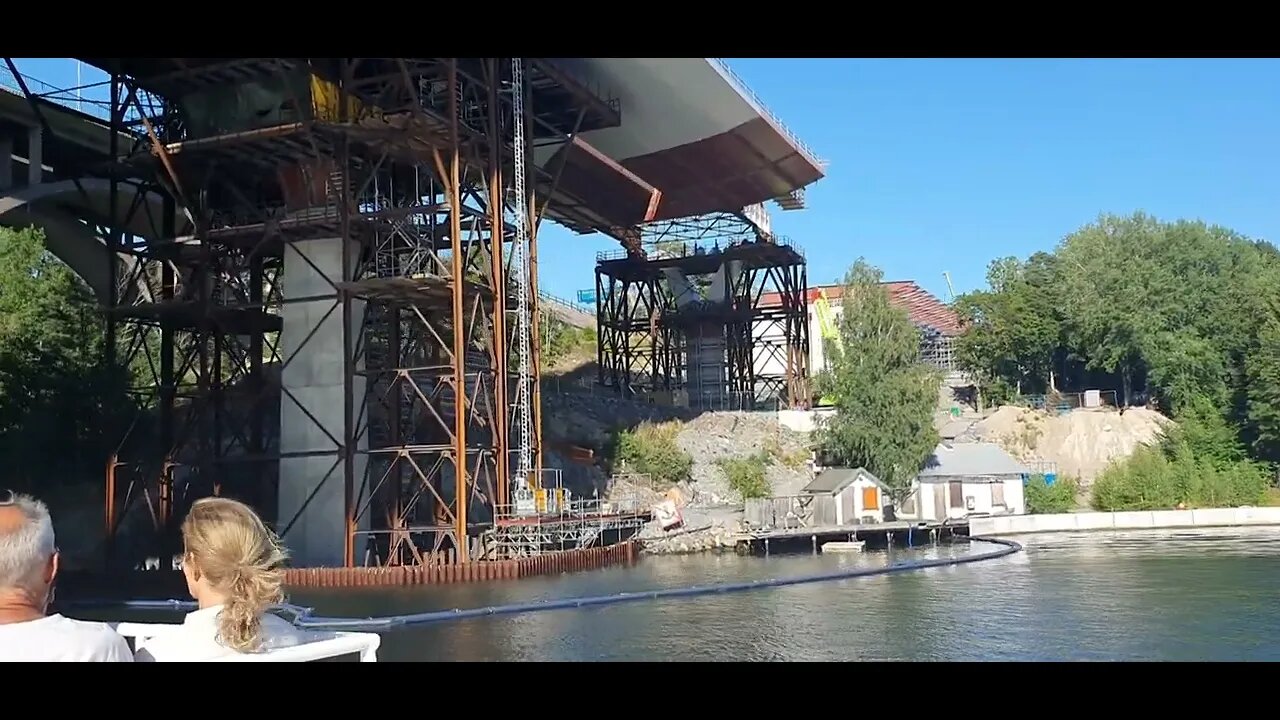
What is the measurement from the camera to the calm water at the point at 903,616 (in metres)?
15.8

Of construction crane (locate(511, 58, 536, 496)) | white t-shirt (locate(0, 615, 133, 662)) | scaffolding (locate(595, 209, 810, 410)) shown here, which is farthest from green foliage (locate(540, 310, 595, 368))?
white t-shirt (locate(0, 615, 133, 662))

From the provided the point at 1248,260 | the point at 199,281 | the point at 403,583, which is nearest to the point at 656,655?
the point at 403,583

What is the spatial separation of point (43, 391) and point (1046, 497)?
36.4 m

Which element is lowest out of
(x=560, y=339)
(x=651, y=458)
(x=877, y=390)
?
(x=651, y=458)

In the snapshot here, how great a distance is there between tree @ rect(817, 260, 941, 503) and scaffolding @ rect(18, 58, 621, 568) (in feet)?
57.1

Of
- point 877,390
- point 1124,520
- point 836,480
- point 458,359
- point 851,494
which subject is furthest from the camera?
point 877,390

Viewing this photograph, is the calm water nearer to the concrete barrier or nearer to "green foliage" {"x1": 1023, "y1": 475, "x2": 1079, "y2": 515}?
the concrete barrier

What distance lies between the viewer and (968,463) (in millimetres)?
43219

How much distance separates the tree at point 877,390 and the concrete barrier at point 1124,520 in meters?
3.86

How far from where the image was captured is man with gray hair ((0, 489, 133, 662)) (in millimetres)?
2389

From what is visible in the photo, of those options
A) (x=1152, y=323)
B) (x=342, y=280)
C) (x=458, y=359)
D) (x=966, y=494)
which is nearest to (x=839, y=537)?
(x=966, y=494)

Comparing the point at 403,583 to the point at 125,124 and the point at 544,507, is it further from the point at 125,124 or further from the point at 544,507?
the point at 125,124

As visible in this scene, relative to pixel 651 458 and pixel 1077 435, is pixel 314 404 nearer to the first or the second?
Answer: pixel 651 458

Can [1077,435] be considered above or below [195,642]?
above
